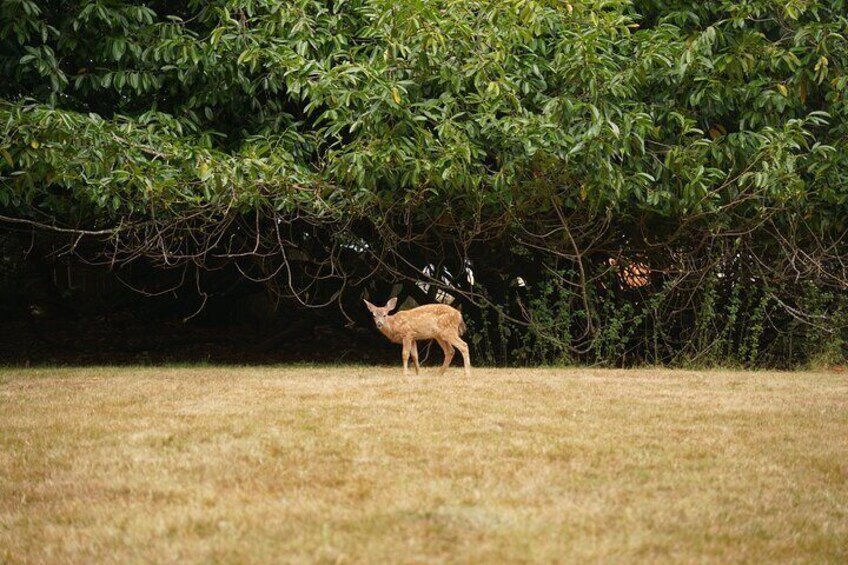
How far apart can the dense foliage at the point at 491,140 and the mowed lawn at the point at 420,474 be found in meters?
2.41

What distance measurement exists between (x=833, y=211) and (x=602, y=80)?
376 centimetres

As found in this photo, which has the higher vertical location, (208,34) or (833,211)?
(208,34)

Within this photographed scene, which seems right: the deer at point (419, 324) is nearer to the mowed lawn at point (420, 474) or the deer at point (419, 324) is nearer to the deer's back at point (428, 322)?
the deer's back at point (428, 322)

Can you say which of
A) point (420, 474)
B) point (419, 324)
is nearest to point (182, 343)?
point (419, 324)

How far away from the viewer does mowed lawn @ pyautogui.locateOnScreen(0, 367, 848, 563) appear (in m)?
5.09

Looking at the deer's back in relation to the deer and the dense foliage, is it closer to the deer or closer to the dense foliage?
the deer

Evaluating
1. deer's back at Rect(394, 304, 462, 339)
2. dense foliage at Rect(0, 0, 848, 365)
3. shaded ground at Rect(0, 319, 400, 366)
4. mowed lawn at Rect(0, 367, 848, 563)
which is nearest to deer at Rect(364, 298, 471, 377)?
deer's back at Rect(394, 304, 462, 339)

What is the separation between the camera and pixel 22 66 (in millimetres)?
11406

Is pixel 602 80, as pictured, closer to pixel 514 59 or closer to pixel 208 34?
pixel 514 59

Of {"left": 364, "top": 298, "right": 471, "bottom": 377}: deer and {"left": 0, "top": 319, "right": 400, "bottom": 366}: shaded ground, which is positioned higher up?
{"left": 364, "top": 298, "right": 471, "bottom": 377}: deer

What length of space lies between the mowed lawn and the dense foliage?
241 cm

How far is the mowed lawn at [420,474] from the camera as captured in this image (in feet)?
16.7

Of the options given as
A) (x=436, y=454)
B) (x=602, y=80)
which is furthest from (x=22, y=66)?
(x=436, y=454)

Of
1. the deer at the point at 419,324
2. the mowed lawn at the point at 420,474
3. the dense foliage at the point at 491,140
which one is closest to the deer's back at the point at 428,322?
the deer at the point at 419,324
